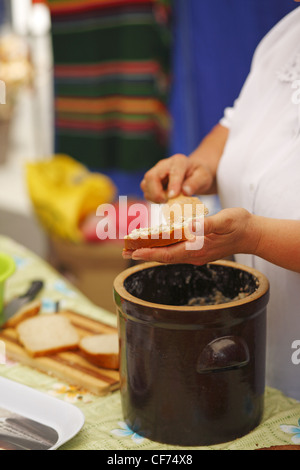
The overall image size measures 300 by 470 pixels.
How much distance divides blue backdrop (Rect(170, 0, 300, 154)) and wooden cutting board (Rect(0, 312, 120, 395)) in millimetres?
1797

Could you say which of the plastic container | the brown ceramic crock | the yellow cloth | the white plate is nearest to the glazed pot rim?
the brown ceramic crock

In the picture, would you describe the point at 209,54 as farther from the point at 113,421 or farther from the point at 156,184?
the point at 113,421

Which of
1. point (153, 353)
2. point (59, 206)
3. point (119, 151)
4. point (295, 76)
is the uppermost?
point (295, 76)

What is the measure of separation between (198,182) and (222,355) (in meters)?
0.57

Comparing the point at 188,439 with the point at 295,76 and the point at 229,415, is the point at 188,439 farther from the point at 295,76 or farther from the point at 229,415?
the point at 295,76

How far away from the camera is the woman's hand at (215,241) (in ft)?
3.15

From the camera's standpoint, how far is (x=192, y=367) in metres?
0.97

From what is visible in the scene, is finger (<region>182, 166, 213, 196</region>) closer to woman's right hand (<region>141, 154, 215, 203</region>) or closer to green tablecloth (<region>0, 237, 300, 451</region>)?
woman's right hand (<region>141, 154, 215, 203</region>)

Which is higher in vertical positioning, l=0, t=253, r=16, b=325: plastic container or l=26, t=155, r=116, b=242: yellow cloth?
l=0, t=253, r=16, b=325: plastic container

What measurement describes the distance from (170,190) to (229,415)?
53 centimetres

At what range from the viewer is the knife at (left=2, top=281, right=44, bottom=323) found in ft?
4.98

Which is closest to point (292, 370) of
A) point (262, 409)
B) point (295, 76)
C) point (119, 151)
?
point (262, 409)

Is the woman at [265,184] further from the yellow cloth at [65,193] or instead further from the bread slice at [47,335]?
the yellow cloth at [65,193]
